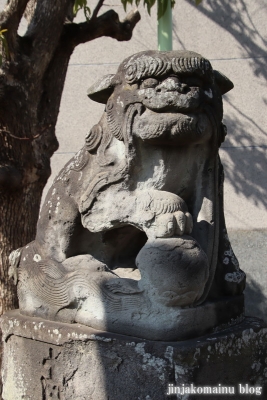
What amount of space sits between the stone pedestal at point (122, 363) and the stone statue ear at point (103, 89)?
741 millimetres

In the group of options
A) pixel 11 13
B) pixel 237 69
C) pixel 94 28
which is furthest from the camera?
pixel 237 69

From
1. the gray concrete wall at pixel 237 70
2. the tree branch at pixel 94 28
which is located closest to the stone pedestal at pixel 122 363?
the tree branch at pixel 94 28

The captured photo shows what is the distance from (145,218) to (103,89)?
0.45 metres

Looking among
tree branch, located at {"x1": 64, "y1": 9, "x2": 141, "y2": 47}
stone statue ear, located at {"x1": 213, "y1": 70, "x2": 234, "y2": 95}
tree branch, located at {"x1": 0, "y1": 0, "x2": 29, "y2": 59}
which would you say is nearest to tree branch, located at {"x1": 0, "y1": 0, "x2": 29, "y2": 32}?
tree branch, located at {"x1": 0, "y1": 0, "x2": 29, "y2": 59}

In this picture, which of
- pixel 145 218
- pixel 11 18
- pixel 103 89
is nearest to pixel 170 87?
pixel 103 89

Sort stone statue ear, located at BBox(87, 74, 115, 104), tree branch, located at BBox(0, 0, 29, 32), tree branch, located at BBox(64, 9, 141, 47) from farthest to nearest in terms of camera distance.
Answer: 1. tree branch, located at BBox(64, 9, 141, 47)
2. tree branch, located at BBox(0, 0, 29, 32)
3. stone statue ear, located at BBox(87, 74, 115, 104)

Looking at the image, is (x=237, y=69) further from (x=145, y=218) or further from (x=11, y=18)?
(x=145, y=218)

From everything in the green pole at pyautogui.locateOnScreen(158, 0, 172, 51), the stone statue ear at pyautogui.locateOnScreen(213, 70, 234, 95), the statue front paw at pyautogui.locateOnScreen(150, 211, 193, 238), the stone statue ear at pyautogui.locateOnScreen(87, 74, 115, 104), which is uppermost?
the green pole at pyautogui.locateOnScreen(158, 0, 172, 51)

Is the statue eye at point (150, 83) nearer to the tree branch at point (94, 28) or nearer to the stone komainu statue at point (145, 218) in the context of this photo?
the stone komainu statue at point (145, 218)

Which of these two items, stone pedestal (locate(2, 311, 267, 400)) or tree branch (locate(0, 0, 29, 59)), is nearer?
stone pedestal (locate(2, 311, 267, 400))

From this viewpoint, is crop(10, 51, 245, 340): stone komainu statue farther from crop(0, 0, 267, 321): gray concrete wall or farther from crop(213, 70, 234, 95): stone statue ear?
crop(0, 0, 267, 321): gray concrete wall

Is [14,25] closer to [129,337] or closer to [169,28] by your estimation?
[169,28]

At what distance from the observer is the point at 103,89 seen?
5.77 feet

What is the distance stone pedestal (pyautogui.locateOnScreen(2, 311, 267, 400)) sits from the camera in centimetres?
147
